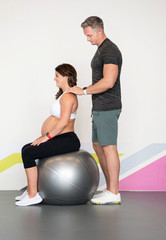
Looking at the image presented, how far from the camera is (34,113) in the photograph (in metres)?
4.40

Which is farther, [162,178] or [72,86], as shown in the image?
[162,178]

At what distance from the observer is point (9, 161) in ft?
14.4

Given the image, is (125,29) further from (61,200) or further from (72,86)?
(61,200)

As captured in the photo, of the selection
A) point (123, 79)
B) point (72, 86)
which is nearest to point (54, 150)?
point (72, 86)

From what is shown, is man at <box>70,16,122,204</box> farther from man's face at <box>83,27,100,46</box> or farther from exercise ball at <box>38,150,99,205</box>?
exercise ball at <box>38,150,99,205</box>

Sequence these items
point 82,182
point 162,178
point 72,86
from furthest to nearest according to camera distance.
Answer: point 162,178 → point 72,86 → point 82,182

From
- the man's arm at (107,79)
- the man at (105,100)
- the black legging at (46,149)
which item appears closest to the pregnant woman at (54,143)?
the black legging at (46,149)

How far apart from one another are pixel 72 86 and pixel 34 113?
103 cm

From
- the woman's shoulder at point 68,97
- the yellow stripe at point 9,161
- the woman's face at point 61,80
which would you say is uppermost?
the woman's face at point 61,80

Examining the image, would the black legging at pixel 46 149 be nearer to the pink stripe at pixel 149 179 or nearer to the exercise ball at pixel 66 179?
the exercise ball at pixel 66 179

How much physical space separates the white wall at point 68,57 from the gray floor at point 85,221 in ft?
3.45

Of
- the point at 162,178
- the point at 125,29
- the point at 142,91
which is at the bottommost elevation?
the point at 162,178

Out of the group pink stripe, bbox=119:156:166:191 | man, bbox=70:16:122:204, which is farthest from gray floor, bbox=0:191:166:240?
pink stripe, bbox=119:156:166:191

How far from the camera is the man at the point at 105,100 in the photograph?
3254 mm
